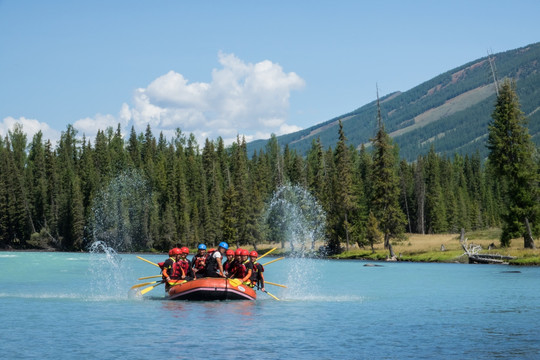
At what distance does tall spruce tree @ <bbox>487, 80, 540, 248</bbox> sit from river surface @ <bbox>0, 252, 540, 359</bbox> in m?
22.9

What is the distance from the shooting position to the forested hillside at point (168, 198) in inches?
4500

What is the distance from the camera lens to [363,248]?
94.8 metres

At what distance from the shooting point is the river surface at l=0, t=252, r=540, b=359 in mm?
21125

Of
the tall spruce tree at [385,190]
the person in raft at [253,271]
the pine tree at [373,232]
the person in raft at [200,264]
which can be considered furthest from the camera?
the pine tree at [373,232]

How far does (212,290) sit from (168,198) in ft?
332

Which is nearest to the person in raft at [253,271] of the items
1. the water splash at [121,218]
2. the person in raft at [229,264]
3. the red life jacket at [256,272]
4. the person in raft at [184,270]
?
the red life jacket at [256,272]

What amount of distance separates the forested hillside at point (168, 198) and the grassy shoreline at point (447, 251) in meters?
14.4

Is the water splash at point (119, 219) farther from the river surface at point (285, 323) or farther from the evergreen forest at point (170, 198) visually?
the river surface at point (285, 323)

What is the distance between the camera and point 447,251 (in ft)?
250

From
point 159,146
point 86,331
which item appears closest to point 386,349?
point 86,331

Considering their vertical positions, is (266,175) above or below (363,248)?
above

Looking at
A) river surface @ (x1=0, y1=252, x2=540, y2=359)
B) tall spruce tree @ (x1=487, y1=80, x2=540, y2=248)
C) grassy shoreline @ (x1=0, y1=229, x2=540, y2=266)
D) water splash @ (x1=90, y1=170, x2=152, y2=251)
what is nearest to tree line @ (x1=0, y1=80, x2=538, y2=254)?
water splash @ (x1=90, y1=170, x2=152, y2=251)

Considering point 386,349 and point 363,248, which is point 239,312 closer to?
point 386,349

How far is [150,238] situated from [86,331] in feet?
327
